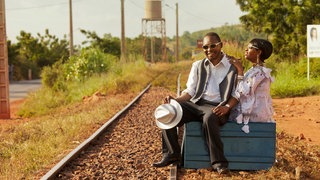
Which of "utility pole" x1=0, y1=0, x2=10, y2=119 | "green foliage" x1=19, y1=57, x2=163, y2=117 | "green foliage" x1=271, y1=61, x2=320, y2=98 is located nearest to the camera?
"green foliage" x1=271, y1=61, x2=320, y2=98

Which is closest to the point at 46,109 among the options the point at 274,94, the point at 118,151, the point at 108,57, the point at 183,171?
the point at 108,57

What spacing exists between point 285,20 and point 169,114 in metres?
25.4

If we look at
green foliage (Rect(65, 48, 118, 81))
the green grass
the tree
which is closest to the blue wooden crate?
the green grass

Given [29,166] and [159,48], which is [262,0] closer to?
[29,166]

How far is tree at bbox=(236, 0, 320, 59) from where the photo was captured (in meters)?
27.6

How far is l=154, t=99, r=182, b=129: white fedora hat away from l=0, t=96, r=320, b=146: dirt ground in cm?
369

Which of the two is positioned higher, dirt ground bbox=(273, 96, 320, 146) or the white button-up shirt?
the white button-up shirt

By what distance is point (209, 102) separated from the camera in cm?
579

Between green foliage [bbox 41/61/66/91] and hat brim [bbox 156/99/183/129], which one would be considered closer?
hat brim [bbox 156/99/183/129]

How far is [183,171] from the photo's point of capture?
5.88 m

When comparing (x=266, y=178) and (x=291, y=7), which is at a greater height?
(x=291, y=7)

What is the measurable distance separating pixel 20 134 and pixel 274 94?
9066mm

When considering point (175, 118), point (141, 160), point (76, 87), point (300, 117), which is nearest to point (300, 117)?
point (300, 117)

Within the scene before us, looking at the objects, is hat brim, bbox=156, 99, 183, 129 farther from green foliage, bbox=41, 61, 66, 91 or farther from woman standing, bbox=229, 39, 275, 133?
green foliage, bbox=41, 61, 66, 91
